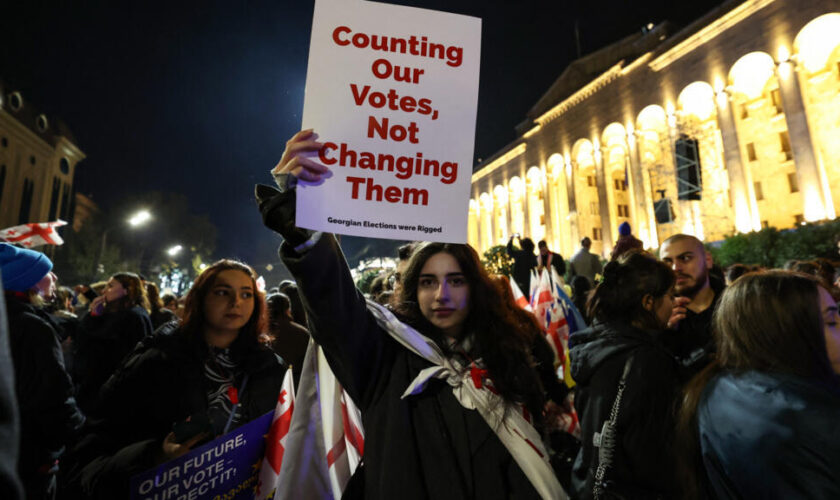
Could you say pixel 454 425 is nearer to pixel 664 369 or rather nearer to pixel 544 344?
pixel 664 369

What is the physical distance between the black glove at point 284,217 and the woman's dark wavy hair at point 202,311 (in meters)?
1.31

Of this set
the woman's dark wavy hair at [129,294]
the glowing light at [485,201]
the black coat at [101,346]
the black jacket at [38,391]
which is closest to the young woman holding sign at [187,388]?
the black jacket at [38,391]

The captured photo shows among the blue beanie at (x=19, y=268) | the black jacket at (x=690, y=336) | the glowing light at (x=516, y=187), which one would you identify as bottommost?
the black jacket at (x=690, y=336)

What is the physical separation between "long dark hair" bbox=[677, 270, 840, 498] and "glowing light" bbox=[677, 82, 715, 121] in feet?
91.9

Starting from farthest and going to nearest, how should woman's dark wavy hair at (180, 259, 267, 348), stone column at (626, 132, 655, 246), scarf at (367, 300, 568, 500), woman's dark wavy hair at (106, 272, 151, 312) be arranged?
stone column at (626, 132, 655, 246) < woman's dark wavy hair at (106, 272, 151, 312) < woman's dark wavy hair at (180, 259, 267, 348) < scarf at (367, 300, 568, 500)

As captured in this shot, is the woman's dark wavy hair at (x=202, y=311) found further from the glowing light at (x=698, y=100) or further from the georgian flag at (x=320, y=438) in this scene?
the glowing light at (x=698, y=100)

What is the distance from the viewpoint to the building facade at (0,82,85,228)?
32.9 metres

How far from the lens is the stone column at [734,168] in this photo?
21766 millimetres

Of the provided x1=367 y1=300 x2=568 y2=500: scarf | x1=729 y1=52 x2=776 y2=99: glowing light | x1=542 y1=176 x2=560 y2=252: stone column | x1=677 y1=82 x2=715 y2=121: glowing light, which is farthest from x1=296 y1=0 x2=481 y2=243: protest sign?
x1=542 y1=176 x2=560 y2=252: stone column

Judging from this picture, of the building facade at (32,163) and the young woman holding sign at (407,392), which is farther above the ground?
the building facade at (32,163)

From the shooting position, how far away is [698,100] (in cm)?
2569

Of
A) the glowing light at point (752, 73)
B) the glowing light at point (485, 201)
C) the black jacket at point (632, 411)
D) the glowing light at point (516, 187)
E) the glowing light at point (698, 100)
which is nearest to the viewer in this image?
the black jacket at point (632, 411)

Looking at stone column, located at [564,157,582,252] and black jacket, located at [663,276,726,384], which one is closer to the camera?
black jacket, located at [663,276,726,384]

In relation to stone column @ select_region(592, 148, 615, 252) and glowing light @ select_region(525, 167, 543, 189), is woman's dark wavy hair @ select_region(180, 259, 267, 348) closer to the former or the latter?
stone column @ select_region(592, 148, 615, 252)
